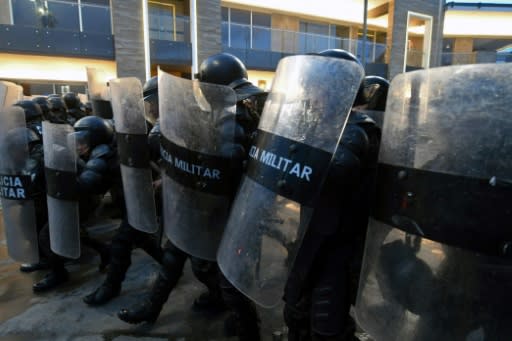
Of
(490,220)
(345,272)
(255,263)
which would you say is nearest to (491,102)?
(490,220)

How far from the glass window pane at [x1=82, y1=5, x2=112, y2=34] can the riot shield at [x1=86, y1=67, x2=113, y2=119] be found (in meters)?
5.42

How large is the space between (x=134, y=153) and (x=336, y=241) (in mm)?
1300

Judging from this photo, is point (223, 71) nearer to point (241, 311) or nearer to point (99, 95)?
point (241, 311)

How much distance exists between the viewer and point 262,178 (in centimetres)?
127

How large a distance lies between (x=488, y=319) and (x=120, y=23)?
1157 centimetres

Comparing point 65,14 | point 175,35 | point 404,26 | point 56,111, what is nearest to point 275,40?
point 175,35

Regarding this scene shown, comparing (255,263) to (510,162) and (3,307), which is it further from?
(3,307)

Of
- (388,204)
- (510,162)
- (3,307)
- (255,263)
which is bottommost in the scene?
(3,307)

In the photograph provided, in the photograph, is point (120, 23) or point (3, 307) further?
point (120, 23)

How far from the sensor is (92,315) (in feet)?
8.58

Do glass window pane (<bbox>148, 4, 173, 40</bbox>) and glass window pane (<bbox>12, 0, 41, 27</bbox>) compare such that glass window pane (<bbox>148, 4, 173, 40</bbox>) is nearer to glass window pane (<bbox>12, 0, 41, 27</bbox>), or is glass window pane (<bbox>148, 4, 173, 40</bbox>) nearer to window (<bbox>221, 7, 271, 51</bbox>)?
window (<bbox>221, 7, 271, 51</bbox>)

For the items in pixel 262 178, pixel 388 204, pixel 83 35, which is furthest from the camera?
pixel 83 35

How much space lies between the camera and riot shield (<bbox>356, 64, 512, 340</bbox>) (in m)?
0.92

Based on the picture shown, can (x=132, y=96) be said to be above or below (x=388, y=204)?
above
